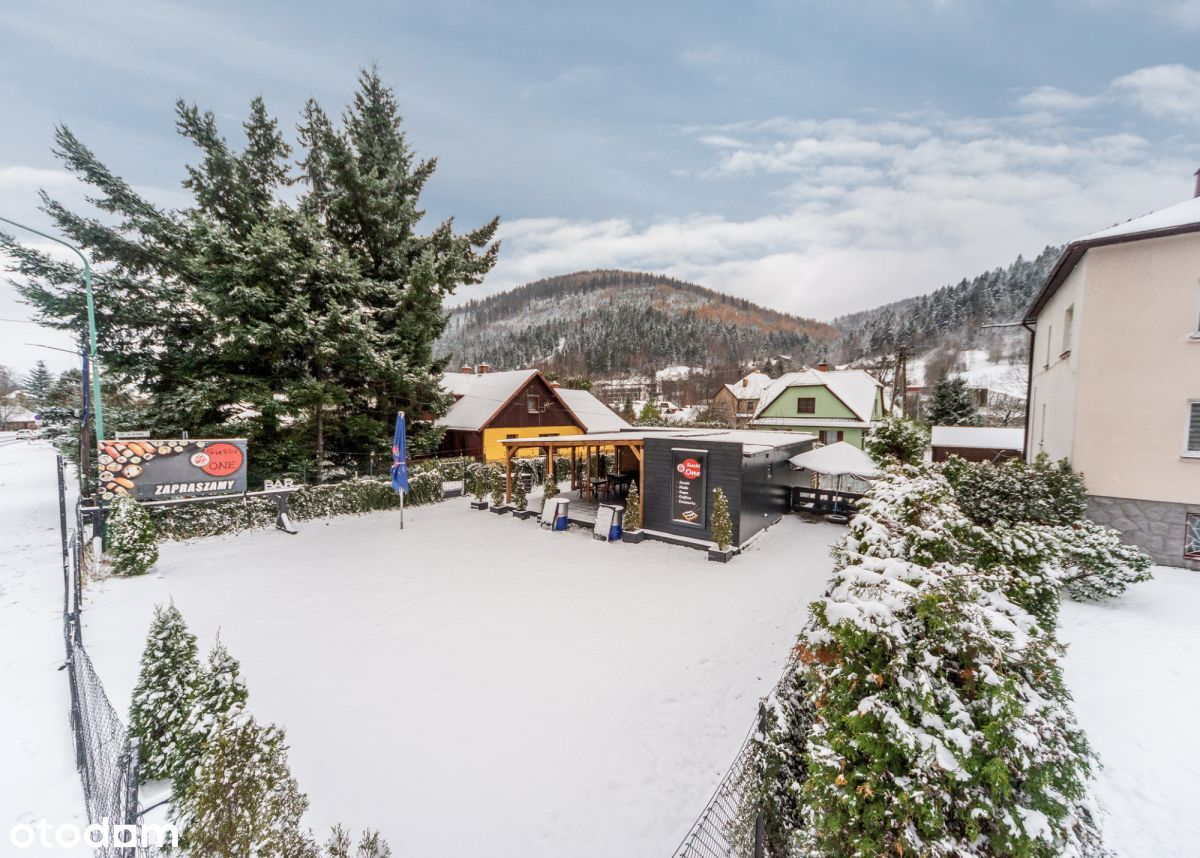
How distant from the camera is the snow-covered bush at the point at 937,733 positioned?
2.21m

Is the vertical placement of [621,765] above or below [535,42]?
below

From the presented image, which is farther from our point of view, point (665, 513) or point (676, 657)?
point (665, 513)

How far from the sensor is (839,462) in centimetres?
1423

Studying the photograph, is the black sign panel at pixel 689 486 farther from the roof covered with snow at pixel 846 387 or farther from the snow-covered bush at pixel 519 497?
the roof covered with snow at pixel 846 387

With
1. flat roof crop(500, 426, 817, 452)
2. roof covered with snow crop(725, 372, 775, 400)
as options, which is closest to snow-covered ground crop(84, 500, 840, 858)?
flat roof crop(500, 426, 817, 452)

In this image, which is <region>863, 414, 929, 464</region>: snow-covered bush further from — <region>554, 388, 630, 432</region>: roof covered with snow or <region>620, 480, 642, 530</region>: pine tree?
<region>554, 388, 630, 432</region>: roof covered with snow

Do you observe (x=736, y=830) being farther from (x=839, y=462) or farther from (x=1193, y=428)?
(x=839, y=462)

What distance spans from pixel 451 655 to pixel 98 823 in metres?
3.42

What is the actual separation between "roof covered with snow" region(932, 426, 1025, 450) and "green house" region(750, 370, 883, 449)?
5476 millimetres

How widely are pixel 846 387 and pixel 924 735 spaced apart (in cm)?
3247

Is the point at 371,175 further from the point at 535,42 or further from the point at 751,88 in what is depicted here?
the point at 751,88

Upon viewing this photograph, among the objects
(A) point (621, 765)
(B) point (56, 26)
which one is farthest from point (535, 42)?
(A) point (621, 765)

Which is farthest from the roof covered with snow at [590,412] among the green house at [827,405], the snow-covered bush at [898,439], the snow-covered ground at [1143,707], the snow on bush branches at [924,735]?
the snow on bush branches at [924,735]

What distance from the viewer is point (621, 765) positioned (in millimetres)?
4379
